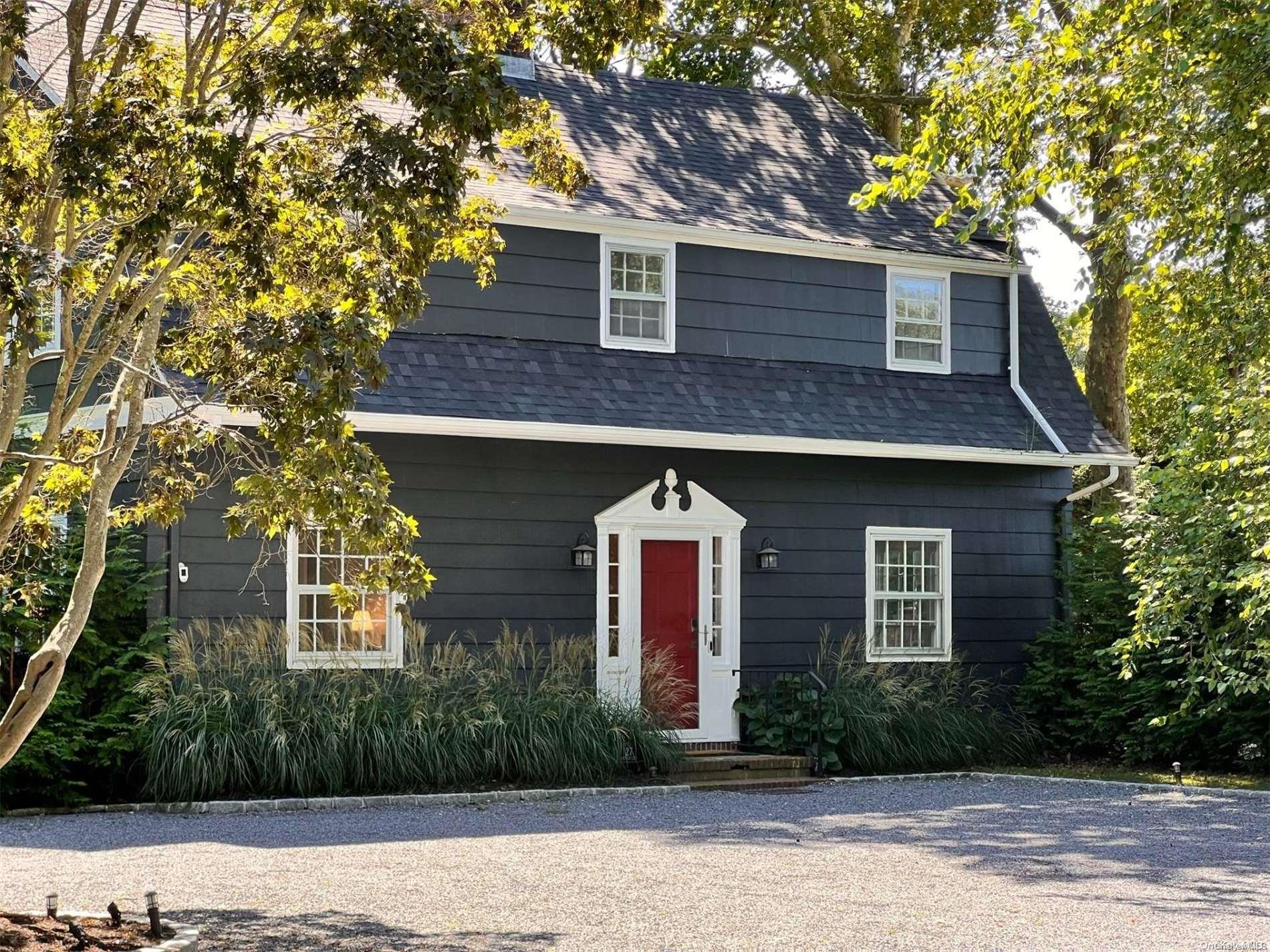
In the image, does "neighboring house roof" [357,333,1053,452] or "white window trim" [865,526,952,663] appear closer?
"neighboring house roof" [357,333,1053,452]

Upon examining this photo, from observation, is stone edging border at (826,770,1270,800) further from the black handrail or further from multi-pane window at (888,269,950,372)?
multi-pane window at (888,269,950,372)

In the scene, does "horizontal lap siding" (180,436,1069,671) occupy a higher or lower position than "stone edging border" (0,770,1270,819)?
higher

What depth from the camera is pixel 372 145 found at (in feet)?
23.5

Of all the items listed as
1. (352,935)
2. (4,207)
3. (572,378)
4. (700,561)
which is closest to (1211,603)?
(700,561)

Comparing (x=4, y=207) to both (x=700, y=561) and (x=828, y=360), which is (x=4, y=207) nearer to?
(x=700, y=561)

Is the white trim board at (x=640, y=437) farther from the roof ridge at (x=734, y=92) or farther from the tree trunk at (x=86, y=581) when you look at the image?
the roof ridge at (x=734, y=92)

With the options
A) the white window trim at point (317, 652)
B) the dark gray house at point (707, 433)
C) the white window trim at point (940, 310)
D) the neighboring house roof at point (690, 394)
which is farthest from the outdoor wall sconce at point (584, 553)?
the white window trim at point (940, 310)

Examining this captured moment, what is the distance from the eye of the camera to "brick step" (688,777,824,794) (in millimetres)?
14102

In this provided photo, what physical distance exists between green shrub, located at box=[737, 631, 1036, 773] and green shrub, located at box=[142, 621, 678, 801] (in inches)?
59.7

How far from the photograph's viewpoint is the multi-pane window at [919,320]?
17344 mm

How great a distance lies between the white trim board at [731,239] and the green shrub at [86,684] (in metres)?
4.81

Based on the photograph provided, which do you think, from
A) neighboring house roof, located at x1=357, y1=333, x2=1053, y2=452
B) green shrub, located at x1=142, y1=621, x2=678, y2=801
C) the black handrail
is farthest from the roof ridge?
green shrub, located at x1=142, y1=621, x2=678, y2=801

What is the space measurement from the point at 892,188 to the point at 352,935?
5934 mm

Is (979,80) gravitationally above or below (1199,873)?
above
